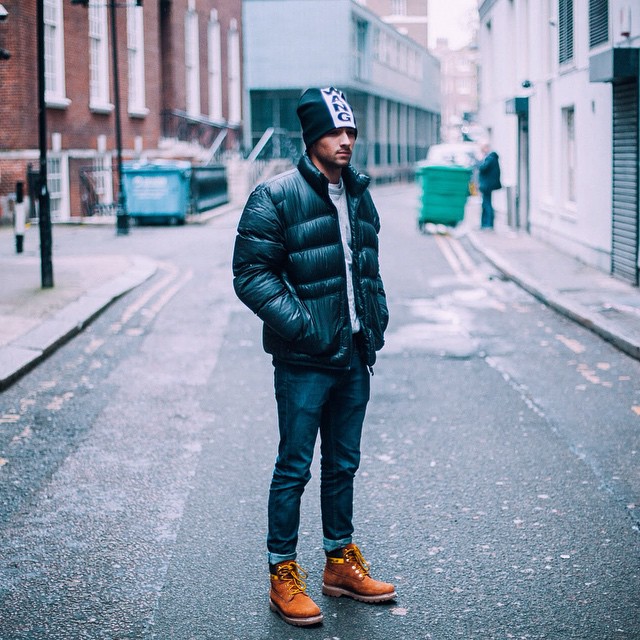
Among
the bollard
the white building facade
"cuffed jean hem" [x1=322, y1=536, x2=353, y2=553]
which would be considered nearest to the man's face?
"cuffed jean hem" [x1=322, y1=536, x2=353, y2=553]

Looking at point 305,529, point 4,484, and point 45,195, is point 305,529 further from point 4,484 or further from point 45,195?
point 45,195

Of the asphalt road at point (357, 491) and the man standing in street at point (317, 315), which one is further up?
the man standing in street at point (317, 315)

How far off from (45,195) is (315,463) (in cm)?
785

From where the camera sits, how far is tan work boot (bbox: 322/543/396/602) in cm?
414

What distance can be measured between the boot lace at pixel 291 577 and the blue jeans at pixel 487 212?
19.4 m

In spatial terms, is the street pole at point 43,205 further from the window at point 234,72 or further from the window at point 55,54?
the window at point 234,72

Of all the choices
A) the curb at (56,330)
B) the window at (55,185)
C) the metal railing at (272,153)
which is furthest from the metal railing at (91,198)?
the curb at (56,330)

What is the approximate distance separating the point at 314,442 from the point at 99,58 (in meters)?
26.5

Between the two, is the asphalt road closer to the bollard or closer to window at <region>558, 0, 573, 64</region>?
the bollard

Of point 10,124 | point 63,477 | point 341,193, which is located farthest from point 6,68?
point 341,193

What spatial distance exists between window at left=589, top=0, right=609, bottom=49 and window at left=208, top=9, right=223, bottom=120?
84.3 feet

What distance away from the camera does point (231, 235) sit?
2202 cm

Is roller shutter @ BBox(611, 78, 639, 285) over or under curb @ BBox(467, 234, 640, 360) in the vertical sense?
over

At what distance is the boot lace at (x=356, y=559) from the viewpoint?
421 cm
